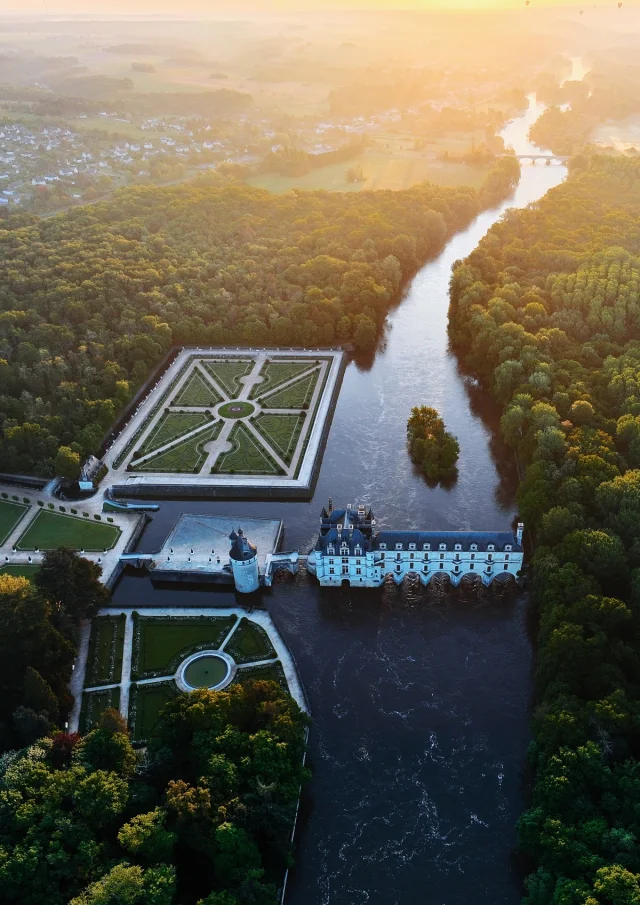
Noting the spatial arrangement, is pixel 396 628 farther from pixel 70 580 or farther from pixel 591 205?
pixel 591 205

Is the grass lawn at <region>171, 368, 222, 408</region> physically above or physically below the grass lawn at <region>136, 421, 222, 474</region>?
above

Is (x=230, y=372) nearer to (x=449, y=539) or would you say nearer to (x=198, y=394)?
(x=198, y=394)

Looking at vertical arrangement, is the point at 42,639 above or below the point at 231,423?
below

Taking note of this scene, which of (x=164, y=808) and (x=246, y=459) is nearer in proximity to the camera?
(x=164, y=808)

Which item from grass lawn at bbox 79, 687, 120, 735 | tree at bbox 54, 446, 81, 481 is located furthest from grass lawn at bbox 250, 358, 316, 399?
grass lawn at bbox 79, 687, 120, 735

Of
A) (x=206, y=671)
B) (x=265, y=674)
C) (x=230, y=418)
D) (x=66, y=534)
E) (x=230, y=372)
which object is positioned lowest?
(x=206, y=671)

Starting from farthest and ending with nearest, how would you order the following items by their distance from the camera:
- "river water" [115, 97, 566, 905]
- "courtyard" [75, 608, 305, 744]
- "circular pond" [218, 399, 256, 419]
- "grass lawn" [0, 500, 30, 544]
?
"circular pond" [218, 399, 256, 419], "grass lawn" [0, 500, 30, 544], "courtyard" [75, 608, 305, 744], "river water" [115, 97, 566, 905]

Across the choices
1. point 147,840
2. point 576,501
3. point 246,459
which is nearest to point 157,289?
point 246,459

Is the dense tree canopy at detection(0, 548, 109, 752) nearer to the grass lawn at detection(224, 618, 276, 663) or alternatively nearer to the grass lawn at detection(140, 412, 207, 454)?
the grass lawn at detection(224, 618, 276, 663)
